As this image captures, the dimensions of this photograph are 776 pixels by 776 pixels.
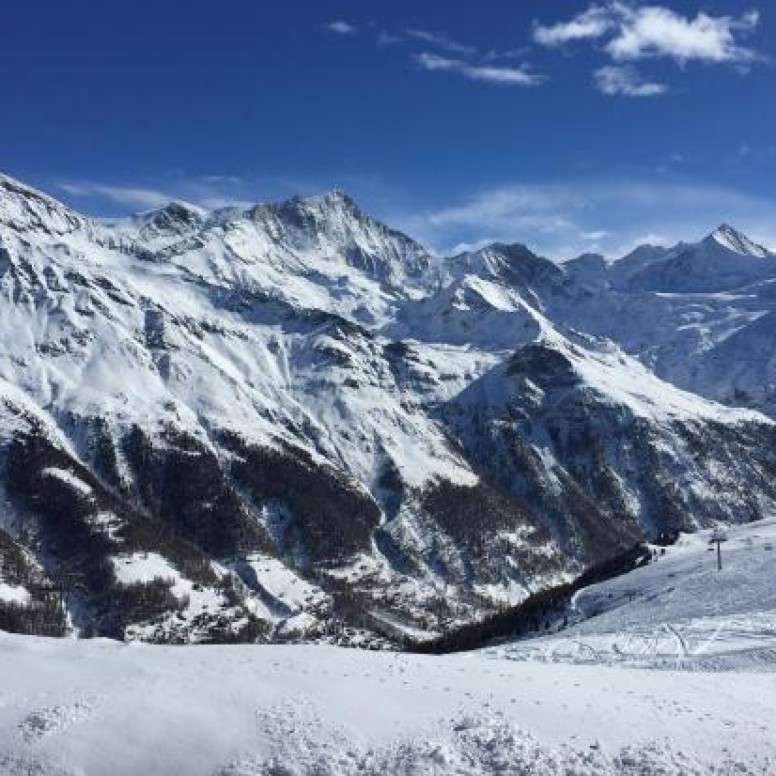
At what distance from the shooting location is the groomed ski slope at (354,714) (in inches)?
1700

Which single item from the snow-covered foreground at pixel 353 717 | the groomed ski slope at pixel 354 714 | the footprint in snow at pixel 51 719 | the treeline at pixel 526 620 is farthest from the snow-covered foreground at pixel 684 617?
the footprint in snow at pixel 51 719

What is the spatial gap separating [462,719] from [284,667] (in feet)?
36.5

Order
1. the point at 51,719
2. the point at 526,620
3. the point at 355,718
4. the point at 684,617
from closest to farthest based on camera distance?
1. the point at 51,719
2. the point at 355,718
3. the point at 684,617
4. the point at 526,620

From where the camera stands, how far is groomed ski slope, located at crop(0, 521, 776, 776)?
43188 mm

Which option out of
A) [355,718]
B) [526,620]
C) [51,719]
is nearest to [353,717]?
[355,718]

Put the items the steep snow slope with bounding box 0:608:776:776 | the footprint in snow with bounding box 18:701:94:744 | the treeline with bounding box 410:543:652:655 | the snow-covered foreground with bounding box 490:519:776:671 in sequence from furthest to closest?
the treeline with bounding box 410:543:652:655
the snow-covered foreground with bounding box 490:519:776:671
the footprint in snow with bounding box 18:701:94:744
the steep snow slope with bounding box 0:608:776:776

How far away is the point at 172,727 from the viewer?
45906 mm

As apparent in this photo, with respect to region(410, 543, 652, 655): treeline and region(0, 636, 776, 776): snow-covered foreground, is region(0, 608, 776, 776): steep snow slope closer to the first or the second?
region(0, 636, 776, 776): snow-covered foreground

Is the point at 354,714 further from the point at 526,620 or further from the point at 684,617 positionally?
the point at 526,620

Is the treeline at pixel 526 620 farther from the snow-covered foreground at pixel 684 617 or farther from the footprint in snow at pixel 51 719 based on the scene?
the footprint in snow at pixel 51 719

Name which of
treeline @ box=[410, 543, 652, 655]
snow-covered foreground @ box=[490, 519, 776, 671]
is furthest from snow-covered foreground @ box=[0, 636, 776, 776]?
treeline @ box=[410, 543, 652, 655]

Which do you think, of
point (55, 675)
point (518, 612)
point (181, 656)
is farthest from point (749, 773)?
point (518, 612)

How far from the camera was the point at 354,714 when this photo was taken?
46969 millimetres

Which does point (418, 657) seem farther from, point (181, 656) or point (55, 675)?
point (55, 675)
